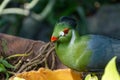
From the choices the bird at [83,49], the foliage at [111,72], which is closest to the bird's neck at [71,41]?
the bird at [83,49]

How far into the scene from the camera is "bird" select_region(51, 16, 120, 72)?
1537 mm

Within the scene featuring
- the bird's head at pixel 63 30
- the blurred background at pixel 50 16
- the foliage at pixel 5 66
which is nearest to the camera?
the bird's head at pixel 63 30

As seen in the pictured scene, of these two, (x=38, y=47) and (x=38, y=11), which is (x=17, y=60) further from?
(x=38, y=11)

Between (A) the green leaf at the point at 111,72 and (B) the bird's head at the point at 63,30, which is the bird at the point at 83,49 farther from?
(A) the green leaf at the point at 111,72

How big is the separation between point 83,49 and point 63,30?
9 centimetres

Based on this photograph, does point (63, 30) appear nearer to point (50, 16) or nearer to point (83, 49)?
point (83, 49)

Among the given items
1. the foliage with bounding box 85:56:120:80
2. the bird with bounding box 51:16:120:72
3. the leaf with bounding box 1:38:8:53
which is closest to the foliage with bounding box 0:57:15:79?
the leaf with bounding box 1:38:8:53

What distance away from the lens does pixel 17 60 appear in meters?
1.74

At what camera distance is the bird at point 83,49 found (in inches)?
60.5

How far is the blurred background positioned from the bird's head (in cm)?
82

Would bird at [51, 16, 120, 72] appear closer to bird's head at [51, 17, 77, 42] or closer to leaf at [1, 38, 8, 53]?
bird's head at [51, 17, 77, 42]

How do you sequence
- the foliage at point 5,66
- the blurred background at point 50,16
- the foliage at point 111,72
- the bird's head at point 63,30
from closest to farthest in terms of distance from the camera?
the foliage at point 111,72 < the bird's head at point 63,30 < the foliage at point 5,66 < the blurred background at point 50,16

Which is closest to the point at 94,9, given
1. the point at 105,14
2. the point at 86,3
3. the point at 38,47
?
the point at 105,14

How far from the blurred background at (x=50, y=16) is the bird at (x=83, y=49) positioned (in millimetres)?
801
